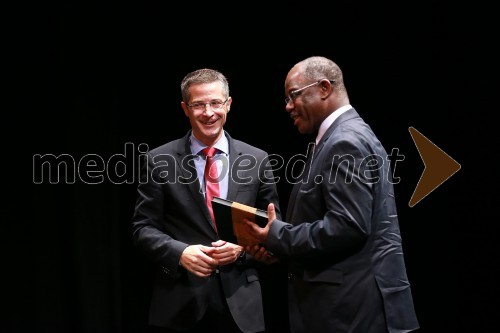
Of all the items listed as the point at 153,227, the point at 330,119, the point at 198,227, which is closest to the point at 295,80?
the point at 330,119

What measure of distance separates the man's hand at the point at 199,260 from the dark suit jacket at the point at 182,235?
29mm

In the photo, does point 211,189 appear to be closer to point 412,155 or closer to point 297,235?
point 297,235

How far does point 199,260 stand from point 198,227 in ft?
0.49

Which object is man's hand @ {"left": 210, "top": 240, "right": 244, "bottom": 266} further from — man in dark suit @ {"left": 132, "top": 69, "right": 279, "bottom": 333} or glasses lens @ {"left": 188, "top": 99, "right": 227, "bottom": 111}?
glasses lens @ {"left": 188, "top": 99, "right": 227, "bottom": 111}

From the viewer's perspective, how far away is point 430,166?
11.0 feet

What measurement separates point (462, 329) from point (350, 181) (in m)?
1.90

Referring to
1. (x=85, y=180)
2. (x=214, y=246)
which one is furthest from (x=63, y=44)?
(x=214, y=246)

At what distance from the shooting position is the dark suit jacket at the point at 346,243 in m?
1.79

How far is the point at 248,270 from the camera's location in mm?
2297

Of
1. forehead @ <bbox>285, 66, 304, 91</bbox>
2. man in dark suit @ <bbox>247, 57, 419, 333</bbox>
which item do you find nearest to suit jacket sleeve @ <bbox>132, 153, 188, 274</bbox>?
man in dark suit @ <bbox>247, 57, 419, 333</bbox>

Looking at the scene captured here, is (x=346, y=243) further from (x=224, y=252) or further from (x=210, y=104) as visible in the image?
(x=210, y=104)

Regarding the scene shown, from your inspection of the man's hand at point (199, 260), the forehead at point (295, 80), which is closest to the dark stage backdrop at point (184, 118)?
the man's hand at point (199, 260)

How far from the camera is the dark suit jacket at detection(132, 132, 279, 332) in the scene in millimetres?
2199

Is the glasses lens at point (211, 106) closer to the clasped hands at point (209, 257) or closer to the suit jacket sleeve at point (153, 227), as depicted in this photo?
the suit jacket sleeve at point (153, 227)
